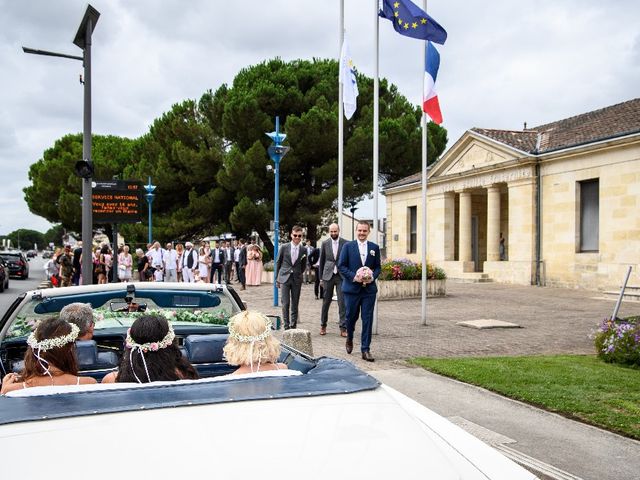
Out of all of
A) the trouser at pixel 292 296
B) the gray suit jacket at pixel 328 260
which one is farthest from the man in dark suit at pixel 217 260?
the gray suit jacket at pixel 328 260

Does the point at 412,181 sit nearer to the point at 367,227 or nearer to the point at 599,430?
the point at 367,227

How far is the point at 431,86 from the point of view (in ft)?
40.9

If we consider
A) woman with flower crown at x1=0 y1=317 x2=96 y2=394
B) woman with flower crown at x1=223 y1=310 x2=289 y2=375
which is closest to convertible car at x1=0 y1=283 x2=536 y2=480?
woman with flower crown at x1=223 y1=310 x2=289 y2=375

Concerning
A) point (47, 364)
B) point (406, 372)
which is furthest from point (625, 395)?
point (47, 364)

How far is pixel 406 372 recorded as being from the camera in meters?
7.70

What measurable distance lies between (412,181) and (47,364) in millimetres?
30962

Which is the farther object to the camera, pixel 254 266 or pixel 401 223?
pixel 401 223

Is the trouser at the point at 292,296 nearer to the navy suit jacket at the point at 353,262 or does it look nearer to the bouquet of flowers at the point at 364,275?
the navy suit jacket at the point at 353,262

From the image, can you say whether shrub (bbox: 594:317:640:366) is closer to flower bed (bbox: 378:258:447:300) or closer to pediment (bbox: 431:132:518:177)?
flower bed (bbox: 378:258:447:300)

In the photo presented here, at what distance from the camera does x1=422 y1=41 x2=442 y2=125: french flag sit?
12.4 meters

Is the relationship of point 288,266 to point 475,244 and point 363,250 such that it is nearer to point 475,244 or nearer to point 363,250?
point 363,250

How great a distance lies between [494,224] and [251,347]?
25746 mm

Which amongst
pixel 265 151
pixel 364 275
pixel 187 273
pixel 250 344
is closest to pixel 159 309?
pixel 250 344

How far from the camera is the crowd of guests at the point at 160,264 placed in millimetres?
20469
